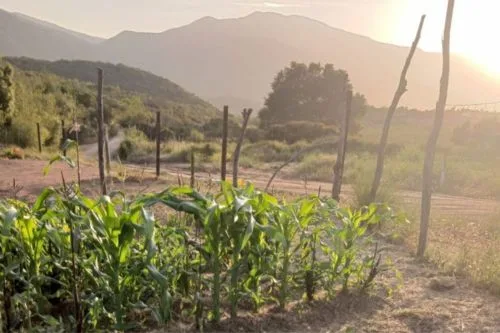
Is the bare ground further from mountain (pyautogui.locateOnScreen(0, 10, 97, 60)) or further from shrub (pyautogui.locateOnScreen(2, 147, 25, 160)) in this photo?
mountain (pyautogui.locateOnScreen(0, 10, 97, 60))

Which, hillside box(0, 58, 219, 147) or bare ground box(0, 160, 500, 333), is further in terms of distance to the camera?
hillside box(0, 58, 219, 147)

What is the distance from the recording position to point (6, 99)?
1728cm

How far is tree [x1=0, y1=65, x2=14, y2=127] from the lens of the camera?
1688 centimetres

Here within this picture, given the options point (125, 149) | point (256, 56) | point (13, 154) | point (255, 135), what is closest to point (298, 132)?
point (255, 135)

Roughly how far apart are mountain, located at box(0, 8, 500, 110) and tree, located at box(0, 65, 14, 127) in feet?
305

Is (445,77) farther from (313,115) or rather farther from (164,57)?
(164,57)

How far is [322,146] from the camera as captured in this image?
23.3 m

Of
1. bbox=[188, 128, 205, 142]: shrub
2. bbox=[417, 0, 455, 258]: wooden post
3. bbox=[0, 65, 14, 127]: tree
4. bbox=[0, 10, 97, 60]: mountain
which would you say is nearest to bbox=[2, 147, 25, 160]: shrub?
Answer: bbox=[0, 65, 14, 127]: tree

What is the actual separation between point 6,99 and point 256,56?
138 m

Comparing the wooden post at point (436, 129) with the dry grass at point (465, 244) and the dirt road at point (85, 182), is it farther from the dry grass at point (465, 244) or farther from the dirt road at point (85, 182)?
the dirt road at point (85, 182)

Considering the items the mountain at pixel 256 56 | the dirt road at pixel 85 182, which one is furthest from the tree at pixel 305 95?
the mountain at pixel 256 56

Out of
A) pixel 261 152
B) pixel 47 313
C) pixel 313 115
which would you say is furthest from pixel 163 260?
pixel 313 115

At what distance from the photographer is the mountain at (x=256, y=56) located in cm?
12100

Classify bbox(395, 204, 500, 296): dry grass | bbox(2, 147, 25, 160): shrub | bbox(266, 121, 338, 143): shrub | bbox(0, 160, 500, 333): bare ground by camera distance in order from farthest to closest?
1. bbox(266, 121, 338, 143): shrub
2. bbox(2, 147, 25, 160): shrub
3. bbox(395, 204, 500, 296): dry grass
4. bbox(0, 160, 500, 333): bare ground
